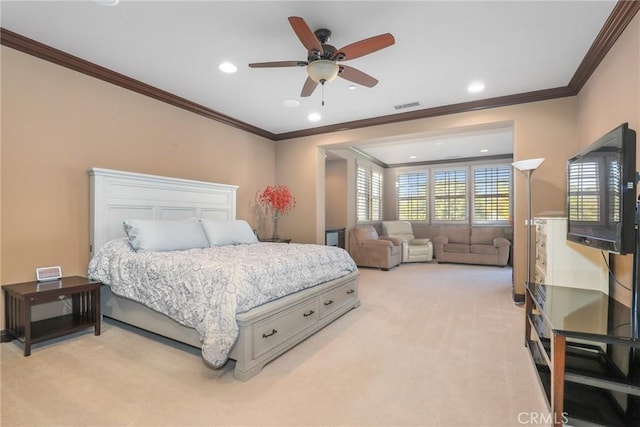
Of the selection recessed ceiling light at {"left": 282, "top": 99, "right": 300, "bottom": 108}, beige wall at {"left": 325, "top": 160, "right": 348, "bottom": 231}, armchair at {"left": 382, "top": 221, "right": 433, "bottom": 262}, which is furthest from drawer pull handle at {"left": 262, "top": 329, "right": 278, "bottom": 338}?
armchair at {"left": 382, "top": 221, "right": 433, "bottom": 262}

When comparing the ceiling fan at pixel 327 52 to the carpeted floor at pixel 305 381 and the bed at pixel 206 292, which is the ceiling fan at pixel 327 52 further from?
the carpeted floor at pixel 305 381

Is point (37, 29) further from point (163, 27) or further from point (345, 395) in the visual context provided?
point (345, 395)

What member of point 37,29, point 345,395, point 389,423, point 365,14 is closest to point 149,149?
point 37,29

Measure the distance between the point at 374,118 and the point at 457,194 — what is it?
4791 millimetres

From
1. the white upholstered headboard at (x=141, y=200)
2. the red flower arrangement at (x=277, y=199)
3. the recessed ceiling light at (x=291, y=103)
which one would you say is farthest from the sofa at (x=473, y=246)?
the white upholstered headboard at (x=141, y=200)

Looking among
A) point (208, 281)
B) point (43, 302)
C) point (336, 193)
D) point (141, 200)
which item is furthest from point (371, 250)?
point (43, 302)

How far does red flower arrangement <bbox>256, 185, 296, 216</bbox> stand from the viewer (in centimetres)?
547

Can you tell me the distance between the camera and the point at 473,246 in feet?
24.0

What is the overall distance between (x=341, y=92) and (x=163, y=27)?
2.12 metres

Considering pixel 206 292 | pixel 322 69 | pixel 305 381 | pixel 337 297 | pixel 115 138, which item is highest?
pixel 322 69

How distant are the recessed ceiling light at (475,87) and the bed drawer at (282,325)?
3.18m

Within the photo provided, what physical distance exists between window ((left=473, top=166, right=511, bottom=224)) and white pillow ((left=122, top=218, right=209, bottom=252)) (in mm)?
7358

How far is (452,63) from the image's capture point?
3.26 metres

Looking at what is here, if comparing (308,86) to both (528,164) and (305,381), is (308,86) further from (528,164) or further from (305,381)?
(528,164)
